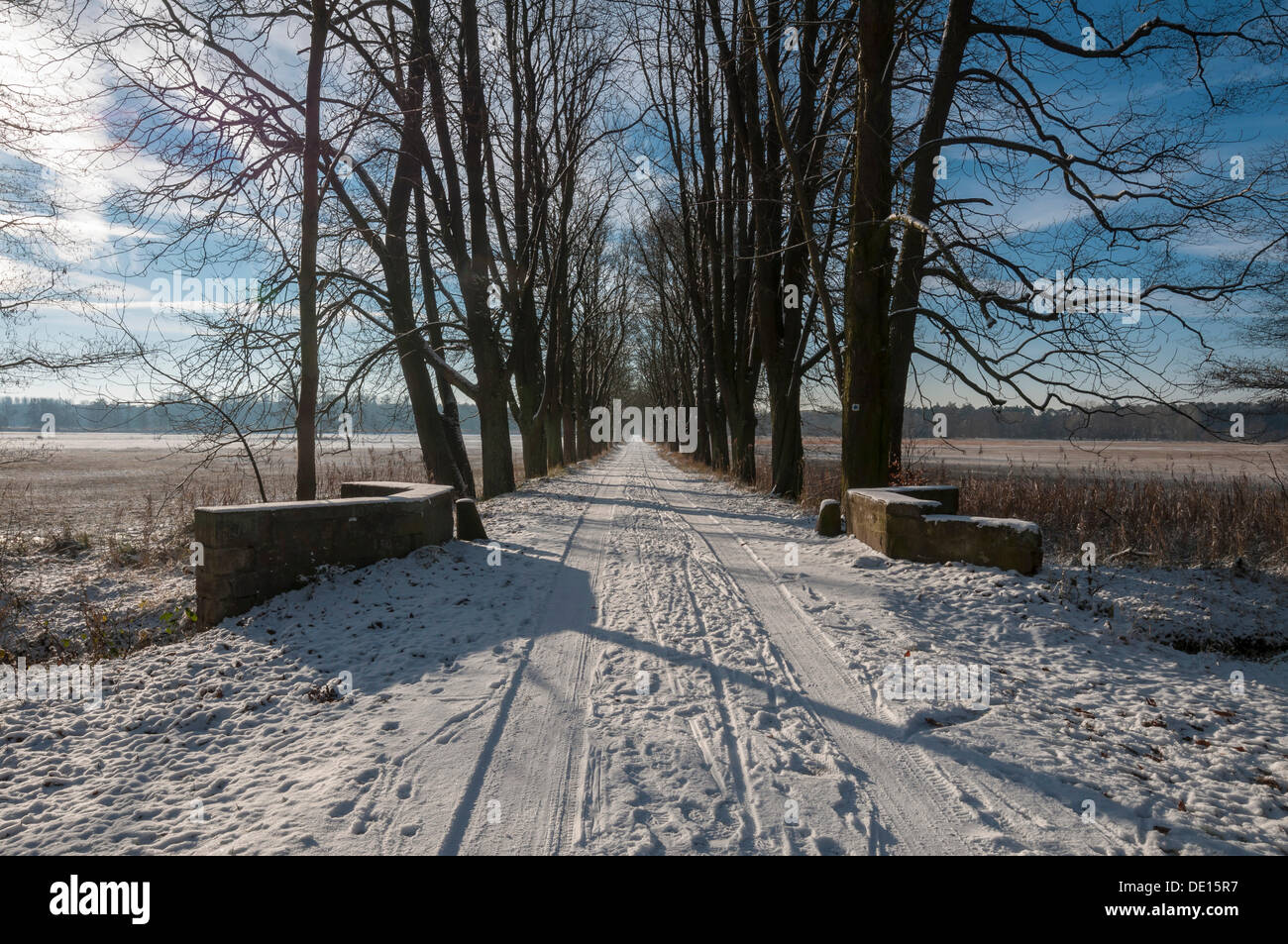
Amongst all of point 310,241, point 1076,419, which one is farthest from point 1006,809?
point 310,241

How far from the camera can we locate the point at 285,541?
19.9 feet

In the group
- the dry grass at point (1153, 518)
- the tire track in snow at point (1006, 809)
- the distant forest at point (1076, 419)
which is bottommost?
the tire track in snow at point (1006, 809)

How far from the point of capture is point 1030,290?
8.05m

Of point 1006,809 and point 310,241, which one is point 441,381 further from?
point 1006,809

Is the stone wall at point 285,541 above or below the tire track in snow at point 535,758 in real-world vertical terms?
above

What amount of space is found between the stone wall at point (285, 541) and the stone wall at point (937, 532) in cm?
555

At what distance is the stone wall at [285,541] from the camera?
5.63 m

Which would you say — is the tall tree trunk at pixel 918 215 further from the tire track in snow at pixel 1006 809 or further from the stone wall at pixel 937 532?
the tire track in snow at pixel 1006 809

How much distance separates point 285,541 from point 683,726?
449 cm

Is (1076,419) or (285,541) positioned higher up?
(1076,419)

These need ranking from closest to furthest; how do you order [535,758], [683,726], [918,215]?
1. [535,758]
2. [683,726]
3. [918,215]

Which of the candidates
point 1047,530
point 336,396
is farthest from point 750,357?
point 336,396

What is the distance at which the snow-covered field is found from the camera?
2684mm

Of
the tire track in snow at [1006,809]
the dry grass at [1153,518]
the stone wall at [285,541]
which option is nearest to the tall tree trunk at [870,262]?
the dry grass at [1153,518]
